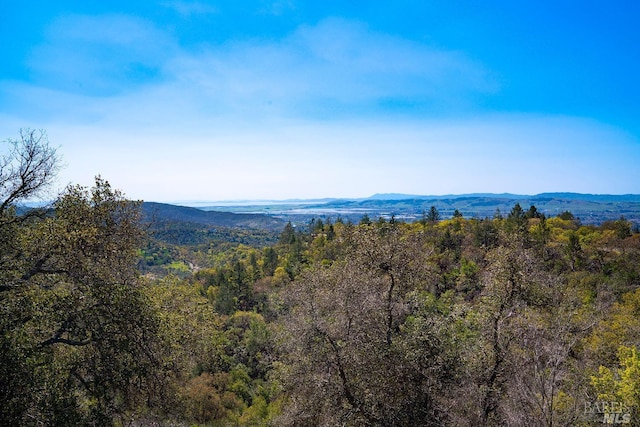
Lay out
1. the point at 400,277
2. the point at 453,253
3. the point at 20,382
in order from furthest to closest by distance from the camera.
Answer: the point at 453,253, the point at 400,277, the point at 20,382

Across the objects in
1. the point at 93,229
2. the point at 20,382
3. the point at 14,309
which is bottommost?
the point at 20,382

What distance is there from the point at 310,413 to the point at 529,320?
8.60m

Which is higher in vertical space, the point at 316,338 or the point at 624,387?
the point at 316,338

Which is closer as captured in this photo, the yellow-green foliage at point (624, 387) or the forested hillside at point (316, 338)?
the forested hillside at point (316, 338)

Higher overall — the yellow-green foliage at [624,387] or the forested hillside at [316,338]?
the forested hillside at [316,338]

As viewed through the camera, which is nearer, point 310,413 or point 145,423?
point 145,423

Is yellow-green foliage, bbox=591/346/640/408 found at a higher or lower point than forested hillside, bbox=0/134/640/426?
lower

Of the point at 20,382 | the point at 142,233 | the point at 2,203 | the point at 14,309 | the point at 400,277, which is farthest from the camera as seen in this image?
the point at 400,277

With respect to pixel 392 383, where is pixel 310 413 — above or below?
below

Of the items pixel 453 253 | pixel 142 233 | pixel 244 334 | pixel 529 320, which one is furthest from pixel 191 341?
pixel 453 253

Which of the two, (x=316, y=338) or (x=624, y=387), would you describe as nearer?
(x=316, y=338)

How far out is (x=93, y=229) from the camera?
9.65 meters

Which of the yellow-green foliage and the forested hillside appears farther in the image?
the yellow-green foliage

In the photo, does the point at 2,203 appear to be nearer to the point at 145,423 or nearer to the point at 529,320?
the point at 145,423
